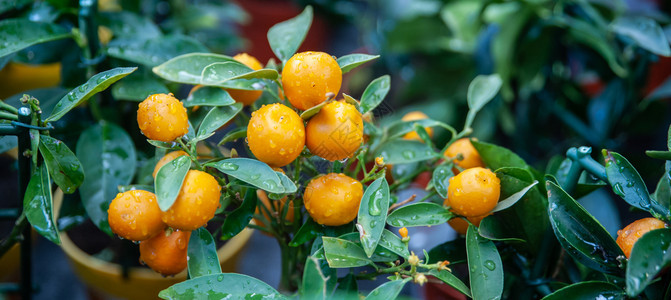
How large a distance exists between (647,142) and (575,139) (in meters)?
0.18

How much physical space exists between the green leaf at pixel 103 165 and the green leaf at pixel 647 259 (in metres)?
0.55

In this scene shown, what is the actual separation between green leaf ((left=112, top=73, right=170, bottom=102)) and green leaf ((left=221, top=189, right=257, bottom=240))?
235 millimetres

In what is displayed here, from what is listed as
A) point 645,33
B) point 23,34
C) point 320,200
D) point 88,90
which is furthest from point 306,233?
point 645,33

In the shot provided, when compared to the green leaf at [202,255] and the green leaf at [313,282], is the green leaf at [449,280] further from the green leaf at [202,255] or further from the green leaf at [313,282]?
the green leaf at [202,255]

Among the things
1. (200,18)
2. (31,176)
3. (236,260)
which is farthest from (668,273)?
(200,18)

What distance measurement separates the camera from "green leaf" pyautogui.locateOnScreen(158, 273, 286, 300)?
0.44m

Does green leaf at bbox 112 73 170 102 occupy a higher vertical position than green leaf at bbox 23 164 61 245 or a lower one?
higher

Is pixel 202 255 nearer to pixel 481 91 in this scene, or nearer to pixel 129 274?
pixel 129 274

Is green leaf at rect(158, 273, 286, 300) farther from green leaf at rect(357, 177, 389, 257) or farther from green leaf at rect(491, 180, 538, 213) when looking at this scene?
green leaf at rect(491, 180, 538, 213)

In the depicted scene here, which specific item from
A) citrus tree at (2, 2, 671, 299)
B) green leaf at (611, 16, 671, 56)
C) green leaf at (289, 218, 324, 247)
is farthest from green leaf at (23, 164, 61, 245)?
green leaf at (611, 16, 671, 56)

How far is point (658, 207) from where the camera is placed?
48 cm

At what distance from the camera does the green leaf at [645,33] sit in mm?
783

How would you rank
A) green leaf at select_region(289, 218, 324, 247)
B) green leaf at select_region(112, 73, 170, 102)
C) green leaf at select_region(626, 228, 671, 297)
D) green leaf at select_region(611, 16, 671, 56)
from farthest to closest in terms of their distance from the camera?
green leaf at select_region(611, 16, 671, 56) < green leaf at select_region(112, 73, 170, 102) < green leaf at select_region(289, 218, 324, 247) < green leaf at select_region(626, 228, 671, 297)

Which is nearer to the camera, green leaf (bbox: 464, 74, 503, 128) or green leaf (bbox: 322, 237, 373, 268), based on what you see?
green leaf (bbox: 322, 237, 373, 268)
